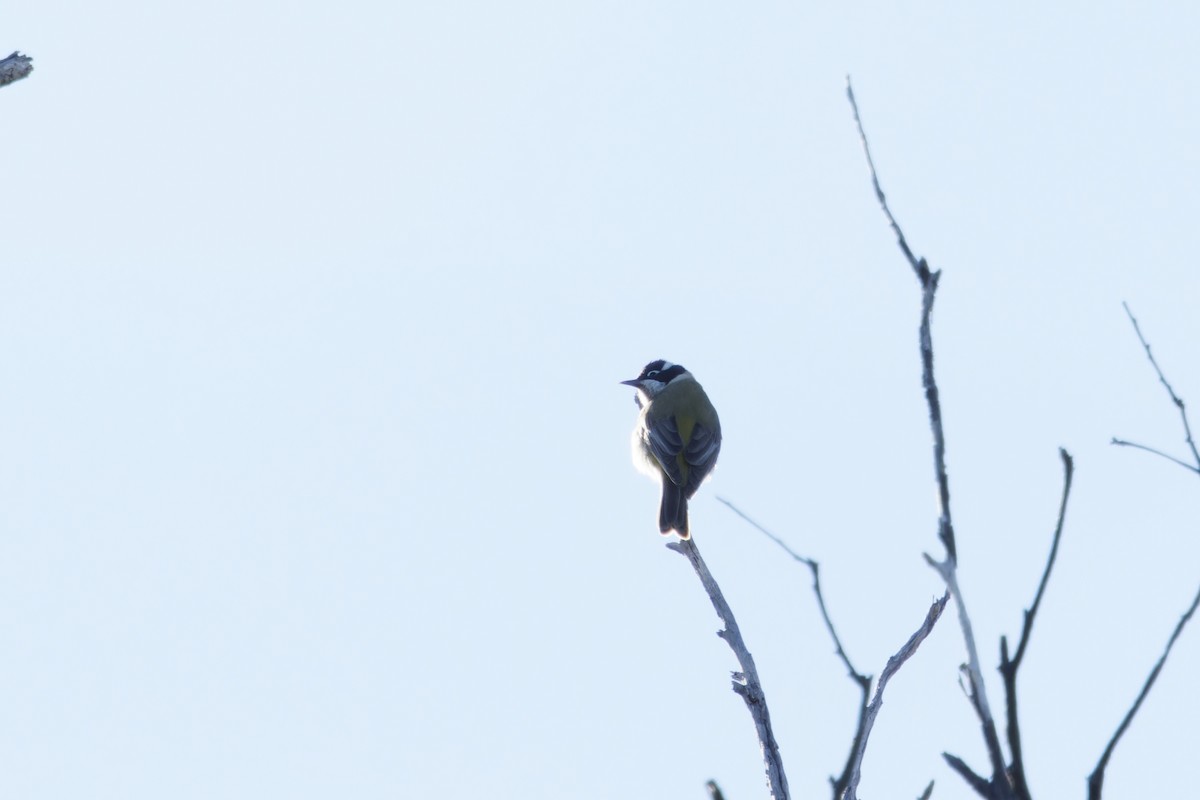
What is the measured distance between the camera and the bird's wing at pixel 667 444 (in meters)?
12.2

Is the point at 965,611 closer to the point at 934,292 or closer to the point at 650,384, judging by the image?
the point at 934,292

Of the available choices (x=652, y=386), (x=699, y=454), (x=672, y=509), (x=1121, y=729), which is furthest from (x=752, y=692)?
(x=652, y=386)

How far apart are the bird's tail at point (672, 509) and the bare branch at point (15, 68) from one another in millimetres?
6567

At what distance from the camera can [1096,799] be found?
6.80ft

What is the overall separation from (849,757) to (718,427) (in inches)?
437

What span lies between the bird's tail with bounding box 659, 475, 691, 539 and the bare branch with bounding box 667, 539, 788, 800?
454 centimetres

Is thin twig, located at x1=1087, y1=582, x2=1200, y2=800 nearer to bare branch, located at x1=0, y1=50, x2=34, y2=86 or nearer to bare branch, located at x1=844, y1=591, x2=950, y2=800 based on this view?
bare branch, located at x1=844, y1=591, x2=950, y2=800

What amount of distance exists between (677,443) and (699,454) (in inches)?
9.0

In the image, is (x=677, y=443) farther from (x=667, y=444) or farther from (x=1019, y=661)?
(x=1019, y=661)

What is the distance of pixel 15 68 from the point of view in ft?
16.5

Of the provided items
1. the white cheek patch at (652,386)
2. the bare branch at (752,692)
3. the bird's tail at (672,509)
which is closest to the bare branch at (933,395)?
the bare branch at (752,692)

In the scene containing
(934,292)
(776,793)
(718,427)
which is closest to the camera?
(934,292)

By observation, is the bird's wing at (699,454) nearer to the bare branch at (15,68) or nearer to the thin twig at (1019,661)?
the bare branch at (15,68)

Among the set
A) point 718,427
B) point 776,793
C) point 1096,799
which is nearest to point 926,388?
point 1096,799
